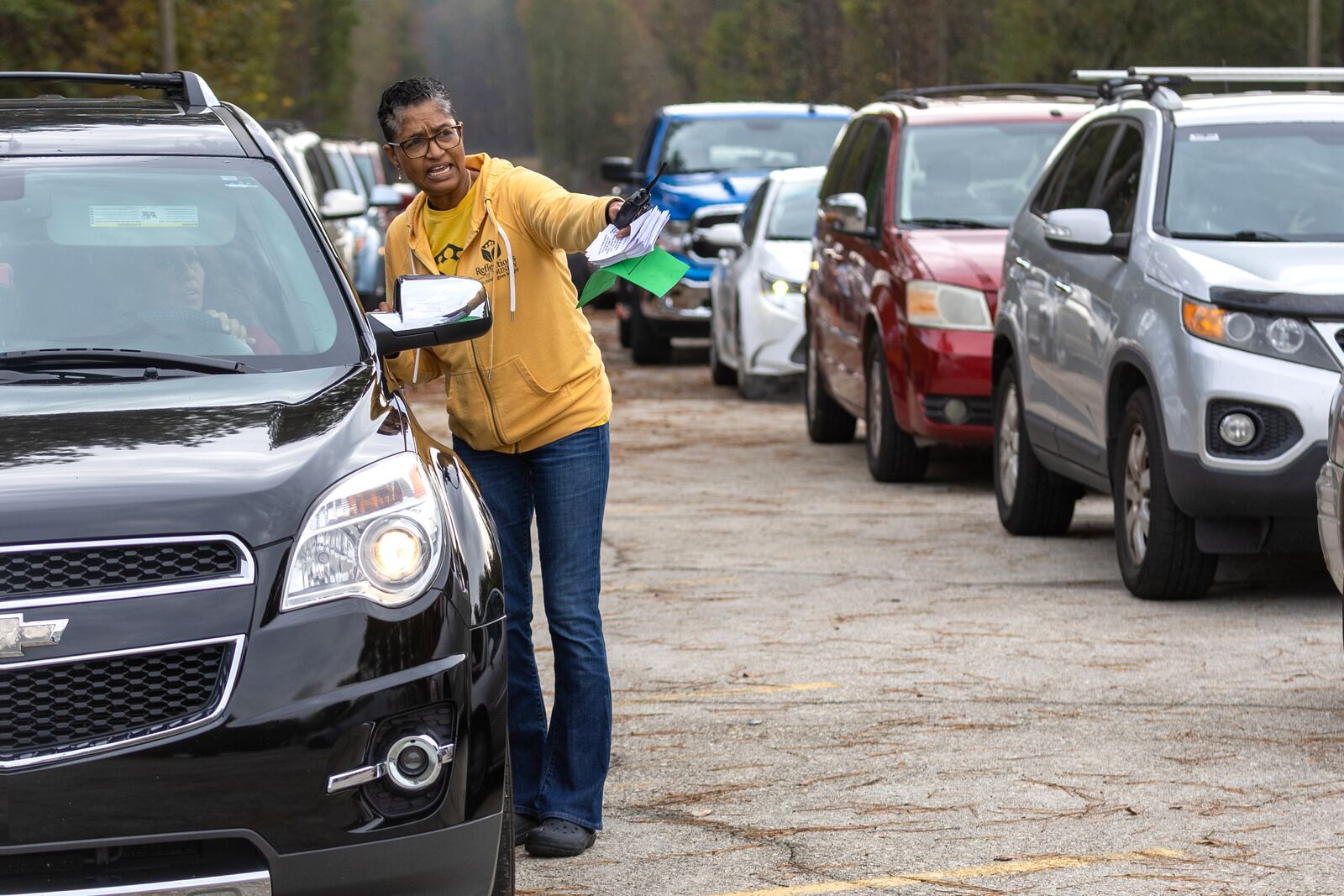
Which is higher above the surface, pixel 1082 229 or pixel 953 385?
pixel 1082 229

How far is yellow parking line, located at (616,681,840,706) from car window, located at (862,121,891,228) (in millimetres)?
5569

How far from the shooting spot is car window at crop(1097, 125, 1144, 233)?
8.45 metres

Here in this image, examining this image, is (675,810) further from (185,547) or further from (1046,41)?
(1046,41)

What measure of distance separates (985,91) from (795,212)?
278cm

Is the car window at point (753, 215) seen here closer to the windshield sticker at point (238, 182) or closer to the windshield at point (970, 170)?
the windshield at point (970, 170)

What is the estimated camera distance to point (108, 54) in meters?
34.6

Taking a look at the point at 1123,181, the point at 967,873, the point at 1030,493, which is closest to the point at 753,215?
the point at 1030,493

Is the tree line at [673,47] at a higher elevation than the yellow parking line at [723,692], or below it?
below

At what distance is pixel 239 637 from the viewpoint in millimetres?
3668

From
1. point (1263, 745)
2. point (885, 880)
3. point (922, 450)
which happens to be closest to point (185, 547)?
point (885, 880)

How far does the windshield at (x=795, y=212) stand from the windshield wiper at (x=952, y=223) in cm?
388

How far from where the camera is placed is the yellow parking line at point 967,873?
4.75 m

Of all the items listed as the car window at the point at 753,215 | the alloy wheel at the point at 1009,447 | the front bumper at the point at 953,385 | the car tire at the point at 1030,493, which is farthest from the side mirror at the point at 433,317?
the car window at the point at 753,215

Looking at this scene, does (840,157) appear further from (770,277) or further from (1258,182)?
(1258,182)
